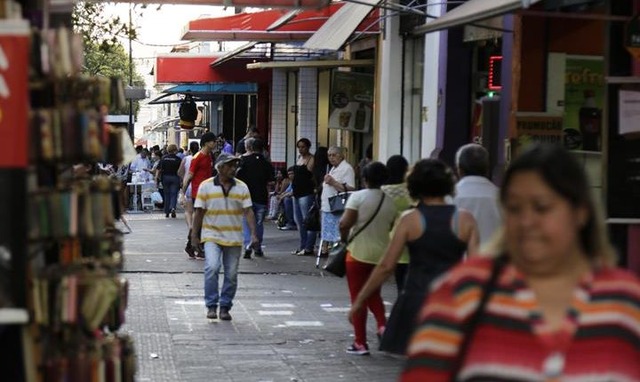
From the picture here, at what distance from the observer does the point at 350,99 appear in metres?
22.7

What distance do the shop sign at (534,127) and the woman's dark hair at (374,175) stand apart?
12.0 feet

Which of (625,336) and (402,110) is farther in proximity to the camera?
(402,110)

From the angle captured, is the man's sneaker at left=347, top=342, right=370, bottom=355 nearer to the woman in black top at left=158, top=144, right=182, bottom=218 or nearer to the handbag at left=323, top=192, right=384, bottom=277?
the handbag at left=323, top=192, right=384, bottom=277

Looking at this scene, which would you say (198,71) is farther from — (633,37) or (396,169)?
(633,37)

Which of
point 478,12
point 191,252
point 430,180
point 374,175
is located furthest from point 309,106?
point 430,180

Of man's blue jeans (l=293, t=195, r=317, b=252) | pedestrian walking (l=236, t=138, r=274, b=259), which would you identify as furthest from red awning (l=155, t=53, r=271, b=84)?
pedestrian walking (l=236, t=138, r=274, b=259)

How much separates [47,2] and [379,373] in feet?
17.3

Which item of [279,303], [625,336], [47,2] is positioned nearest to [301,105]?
[279,303]

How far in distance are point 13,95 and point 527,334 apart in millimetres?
2347

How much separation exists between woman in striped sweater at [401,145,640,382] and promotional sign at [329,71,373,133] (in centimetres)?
1872

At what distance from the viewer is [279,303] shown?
1480 cm

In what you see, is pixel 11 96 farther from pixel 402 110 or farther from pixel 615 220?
pixel 402 110

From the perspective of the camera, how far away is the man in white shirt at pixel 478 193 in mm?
9391

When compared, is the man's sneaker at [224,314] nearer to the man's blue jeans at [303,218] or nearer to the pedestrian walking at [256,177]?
the pedestrian walking at [256,177]
